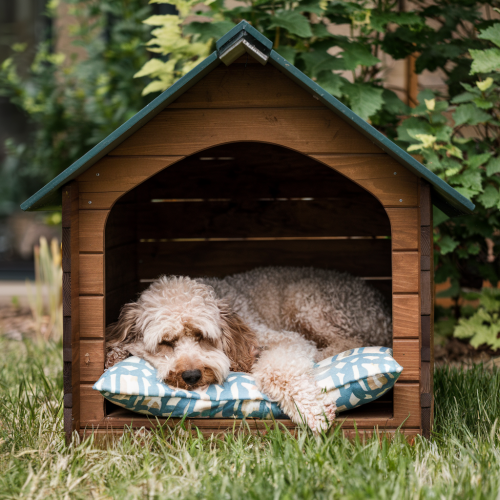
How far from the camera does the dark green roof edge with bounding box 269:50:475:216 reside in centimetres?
231

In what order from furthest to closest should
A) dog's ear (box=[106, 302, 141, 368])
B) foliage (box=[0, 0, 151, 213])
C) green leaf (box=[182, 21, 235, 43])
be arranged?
foliage (box=[0, 0, 151, 213]) < green leaf (box=[182, 21, 235, 43]) < dog's ear (box=[106, 302, 141, 368])

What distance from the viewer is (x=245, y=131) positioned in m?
2.48

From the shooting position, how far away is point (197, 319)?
2619 mm

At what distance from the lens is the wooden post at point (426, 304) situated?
245 centimetres

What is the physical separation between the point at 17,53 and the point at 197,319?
221 inches

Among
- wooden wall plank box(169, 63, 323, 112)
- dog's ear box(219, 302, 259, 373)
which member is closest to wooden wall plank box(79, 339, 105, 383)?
dog's ear box(219, 302, 259, 373)

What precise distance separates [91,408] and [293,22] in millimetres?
2634

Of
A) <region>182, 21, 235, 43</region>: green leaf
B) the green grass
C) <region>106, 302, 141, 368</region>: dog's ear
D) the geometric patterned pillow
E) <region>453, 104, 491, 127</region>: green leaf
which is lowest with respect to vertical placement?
the green grass

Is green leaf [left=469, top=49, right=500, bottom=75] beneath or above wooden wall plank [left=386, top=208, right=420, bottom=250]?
above

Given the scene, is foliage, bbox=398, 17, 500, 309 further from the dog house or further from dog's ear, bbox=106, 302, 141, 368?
dog's ear, bbox=106, 302, 141, 368

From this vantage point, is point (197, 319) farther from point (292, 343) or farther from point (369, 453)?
point (369, 453)

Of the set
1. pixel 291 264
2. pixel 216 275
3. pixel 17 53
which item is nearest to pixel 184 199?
pixel 216 275

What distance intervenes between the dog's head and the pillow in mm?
71

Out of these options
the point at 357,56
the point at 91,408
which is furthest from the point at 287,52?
the point at 91,408
